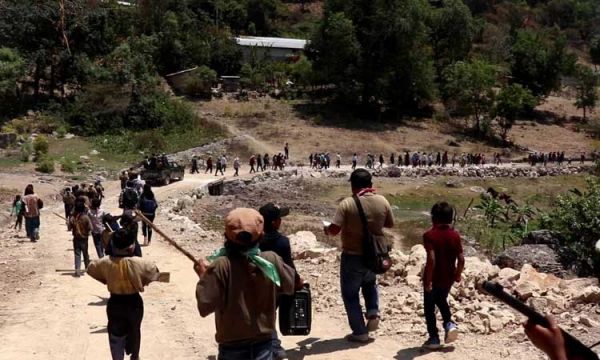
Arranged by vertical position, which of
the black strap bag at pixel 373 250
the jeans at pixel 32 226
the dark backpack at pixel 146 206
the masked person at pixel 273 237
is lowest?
the jeans at pixel 32 226

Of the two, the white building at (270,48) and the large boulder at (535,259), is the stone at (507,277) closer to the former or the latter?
the large boulder at (535,259)

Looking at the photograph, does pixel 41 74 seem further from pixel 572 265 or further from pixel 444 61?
pixel 572 265

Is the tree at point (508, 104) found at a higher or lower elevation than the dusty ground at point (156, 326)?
higher

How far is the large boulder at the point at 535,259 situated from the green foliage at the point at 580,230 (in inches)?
9.0

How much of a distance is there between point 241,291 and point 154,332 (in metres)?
4.38

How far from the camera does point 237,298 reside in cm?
400

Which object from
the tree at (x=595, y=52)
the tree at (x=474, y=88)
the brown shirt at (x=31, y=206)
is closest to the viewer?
the brown shirt at (x=31, y=206)

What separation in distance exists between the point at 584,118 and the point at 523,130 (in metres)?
9.90

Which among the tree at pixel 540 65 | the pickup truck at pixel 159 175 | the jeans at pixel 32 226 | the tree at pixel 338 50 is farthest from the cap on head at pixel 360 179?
the tree at pixel 540 65

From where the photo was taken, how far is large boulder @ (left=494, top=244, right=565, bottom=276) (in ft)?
39.1

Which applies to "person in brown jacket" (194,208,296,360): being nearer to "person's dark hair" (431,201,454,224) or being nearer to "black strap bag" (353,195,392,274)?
"black strap bag" (353,195,392,274)

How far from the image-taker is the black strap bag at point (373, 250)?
624 cm

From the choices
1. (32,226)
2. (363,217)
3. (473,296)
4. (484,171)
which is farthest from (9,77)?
(363,217)

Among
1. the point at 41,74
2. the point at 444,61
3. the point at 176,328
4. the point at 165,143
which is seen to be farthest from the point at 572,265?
the point at 444,61
